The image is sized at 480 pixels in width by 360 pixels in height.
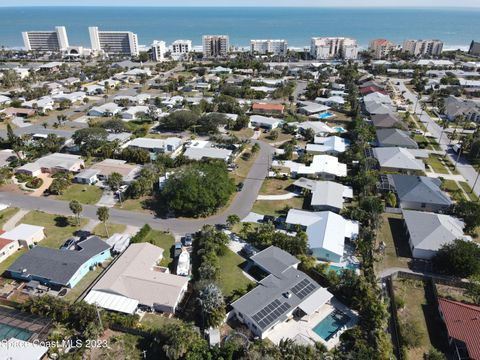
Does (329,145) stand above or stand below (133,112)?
below

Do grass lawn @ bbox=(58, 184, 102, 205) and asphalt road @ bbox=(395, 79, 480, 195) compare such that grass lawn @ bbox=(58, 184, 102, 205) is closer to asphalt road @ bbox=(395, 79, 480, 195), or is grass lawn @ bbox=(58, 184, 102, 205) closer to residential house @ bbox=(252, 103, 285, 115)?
residential house @ bbox=(252, 103, 285, 115)

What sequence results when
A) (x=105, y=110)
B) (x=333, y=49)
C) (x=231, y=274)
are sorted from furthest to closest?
(x=333, y=49) → (x=105, y=110) → (x=231, y=274)

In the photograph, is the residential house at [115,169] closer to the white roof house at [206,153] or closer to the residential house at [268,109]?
the white roof house at [206,153]

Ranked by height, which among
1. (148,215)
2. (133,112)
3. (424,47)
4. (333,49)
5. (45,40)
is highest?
(424,47)

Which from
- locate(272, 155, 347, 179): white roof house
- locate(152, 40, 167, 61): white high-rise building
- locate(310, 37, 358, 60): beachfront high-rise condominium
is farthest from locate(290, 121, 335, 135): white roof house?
locate(152, 40, 167, 61): white high-rise building

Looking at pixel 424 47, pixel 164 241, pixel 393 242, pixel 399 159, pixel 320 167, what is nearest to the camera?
pixel 164 241

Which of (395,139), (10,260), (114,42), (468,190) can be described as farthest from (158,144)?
(114,42)

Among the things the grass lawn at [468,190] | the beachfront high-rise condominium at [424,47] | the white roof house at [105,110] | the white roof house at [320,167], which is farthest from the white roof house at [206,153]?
the beachfront high-rise condominium at [424,47]

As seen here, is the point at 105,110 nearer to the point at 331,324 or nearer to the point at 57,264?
the point at 57,264

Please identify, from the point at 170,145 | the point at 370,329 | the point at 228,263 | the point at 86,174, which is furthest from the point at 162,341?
the point at 170,145
